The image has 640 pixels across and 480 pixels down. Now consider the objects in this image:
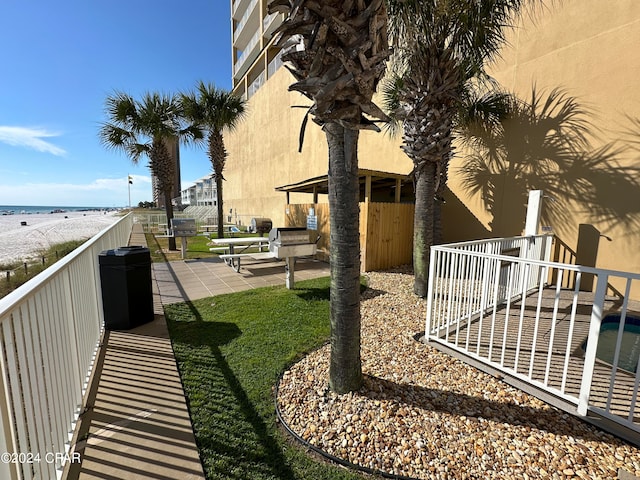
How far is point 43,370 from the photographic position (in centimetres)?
194

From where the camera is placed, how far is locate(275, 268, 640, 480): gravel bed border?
204 cm

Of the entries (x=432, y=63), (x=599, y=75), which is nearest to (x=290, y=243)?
(x=432, y=63)

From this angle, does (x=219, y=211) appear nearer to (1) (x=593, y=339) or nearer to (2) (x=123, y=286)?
(2) (x=123, y=286)

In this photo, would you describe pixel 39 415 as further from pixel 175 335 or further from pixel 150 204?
pixel 150 204

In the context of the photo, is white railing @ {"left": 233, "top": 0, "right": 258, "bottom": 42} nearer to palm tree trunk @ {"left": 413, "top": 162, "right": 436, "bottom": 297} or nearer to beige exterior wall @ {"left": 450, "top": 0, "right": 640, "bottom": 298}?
beige exterior wall @ {"left": 450, "top": 0, "right": 640, "bottom": 298}

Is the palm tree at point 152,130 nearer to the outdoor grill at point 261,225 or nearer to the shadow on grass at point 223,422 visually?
the outdoor grill at point 261,225

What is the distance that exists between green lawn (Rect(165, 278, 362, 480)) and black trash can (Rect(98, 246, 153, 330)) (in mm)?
585

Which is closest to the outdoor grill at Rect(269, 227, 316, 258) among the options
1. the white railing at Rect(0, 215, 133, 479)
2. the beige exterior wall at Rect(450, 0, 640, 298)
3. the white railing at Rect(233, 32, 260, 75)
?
the white railing at Rect(0, 215, 133, 479)

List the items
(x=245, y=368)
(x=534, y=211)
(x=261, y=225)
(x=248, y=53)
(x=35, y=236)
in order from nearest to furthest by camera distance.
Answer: (x=245, y=368)
(x=534, y=211)
(x=261, y=225)
(x=35, y=236)
(x=248, y=53)

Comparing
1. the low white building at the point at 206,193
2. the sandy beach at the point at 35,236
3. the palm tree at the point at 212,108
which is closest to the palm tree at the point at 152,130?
the palm tree at the point at 212,108

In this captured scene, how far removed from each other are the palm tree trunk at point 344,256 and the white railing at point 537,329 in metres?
1.51

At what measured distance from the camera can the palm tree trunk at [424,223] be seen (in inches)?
226

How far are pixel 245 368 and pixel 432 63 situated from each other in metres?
5.87

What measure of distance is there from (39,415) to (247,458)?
135 cm
